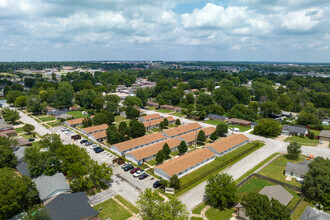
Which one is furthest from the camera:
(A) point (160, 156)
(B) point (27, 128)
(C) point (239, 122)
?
(C) point (239, 122)

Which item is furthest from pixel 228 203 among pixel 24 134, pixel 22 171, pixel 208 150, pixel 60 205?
pixel 24 134

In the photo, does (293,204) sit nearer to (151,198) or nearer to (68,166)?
(151,198)

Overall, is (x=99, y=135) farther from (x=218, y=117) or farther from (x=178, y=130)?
(x=218, y=117)

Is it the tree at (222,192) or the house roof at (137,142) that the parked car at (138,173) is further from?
the tree at (222,192)

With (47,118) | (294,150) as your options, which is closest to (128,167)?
(294,150)

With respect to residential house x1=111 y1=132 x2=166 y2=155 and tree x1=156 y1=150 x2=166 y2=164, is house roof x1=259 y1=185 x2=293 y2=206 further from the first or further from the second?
residential house x1=111 y1=132 x2=166 y2=155

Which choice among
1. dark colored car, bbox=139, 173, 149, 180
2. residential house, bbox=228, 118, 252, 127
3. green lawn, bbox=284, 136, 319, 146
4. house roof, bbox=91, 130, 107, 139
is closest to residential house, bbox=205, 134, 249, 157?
green lawn, bbox=284, 136, 319, 146

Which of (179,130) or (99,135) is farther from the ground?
(99,135)
